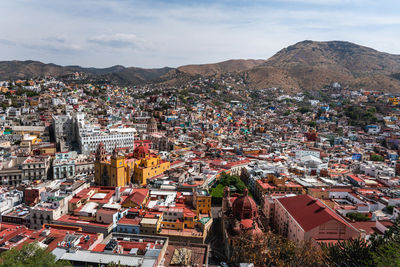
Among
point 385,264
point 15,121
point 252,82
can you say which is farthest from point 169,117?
point 252,82

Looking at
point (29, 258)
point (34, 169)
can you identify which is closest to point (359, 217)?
point (29, 258)

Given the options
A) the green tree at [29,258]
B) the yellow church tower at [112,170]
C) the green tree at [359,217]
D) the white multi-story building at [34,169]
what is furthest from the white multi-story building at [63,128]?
the green tree at [359,217]

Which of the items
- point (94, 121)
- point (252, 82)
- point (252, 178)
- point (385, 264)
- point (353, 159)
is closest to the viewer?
point (385, 264)

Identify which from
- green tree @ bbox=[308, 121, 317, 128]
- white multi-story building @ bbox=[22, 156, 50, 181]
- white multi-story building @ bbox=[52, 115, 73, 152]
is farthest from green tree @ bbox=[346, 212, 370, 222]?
green tree @ bbox=[308, 121, 317, 128]

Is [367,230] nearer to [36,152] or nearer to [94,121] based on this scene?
[36,152]

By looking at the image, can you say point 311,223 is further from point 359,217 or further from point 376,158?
point 376,158
